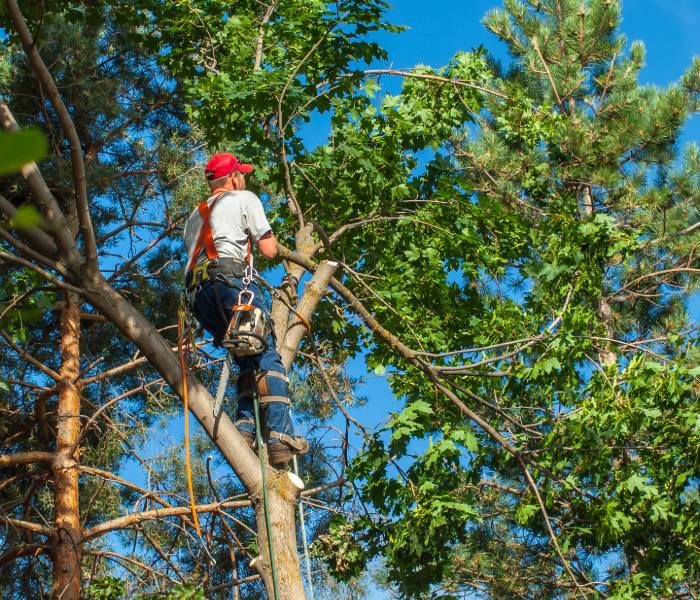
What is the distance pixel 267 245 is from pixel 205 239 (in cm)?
31

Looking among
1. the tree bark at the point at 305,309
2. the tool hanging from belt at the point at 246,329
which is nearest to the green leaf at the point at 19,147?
the tool hanging from belt at the point at 246,329

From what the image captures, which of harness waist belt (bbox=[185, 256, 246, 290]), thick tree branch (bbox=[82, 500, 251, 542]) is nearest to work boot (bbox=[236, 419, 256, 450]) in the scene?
harness waist belt (bbox=[185, 256, 246, 290])

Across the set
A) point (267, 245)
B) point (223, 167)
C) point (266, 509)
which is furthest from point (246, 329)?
point (223, 167)

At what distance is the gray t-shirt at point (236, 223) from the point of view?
4.39 m

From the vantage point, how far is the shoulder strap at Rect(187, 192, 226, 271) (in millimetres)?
4399

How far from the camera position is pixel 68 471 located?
28.1ft

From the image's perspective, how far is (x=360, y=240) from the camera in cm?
721

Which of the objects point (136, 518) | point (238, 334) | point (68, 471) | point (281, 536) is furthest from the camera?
point (68, 471)

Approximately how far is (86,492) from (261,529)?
22.9ft

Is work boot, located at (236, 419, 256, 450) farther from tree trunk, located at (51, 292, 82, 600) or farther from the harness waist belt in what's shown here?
tree trunk, located at (51, 292, 82, 600)

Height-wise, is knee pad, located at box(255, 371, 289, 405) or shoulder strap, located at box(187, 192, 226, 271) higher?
shoulder strap, located at box(187, 192, 226, 271)

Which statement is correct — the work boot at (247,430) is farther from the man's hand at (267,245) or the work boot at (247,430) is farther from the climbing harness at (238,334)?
the man's hand at (267,245)

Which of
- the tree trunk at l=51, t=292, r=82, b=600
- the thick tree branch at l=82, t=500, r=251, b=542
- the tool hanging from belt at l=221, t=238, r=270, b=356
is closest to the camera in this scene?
the tool hanging from belt at l=221, t=238, r=270, b=356

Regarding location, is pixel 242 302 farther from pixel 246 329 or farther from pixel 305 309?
pixel 305 309
